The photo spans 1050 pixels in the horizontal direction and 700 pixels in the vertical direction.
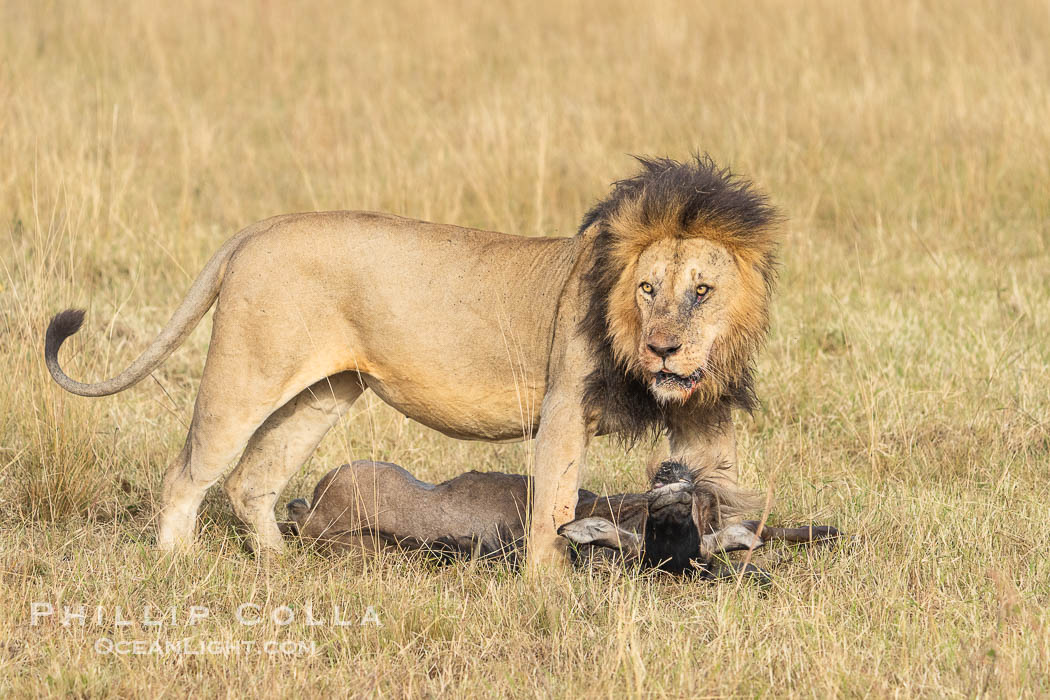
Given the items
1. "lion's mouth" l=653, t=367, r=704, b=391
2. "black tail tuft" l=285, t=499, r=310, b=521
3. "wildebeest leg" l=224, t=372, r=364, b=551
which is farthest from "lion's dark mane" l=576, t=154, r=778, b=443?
"black tail tuft" l=285, t=499, r=310, b=521

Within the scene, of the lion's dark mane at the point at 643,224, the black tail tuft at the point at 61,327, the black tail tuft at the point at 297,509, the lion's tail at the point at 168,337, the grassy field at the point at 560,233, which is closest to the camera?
the grassy field at the point at 560,233

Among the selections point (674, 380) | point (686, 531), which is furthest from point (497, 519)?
point (674, 380)

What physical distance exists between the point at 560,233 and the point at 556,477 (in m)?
4.03

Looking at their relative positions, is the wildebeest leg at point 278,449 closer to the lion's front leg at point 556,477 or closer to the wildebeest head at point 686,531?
the lion's front leg at point 556,477

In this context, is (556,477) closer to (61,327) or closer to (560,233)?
(61,327)

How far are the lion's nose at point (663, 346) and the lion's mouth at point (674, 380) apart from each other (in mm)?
72

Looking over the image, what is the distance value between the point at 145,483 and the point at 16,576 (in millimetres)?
1038

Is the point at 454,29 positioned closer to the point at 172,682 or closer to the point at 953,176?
the point at 953,176

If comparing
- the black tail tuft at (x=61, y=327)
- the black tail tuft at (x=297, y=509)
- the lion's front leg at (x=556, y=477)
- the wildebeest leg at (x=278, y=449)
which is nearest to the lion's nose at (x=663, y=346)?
the lion's front leg at (x=556, y=477)

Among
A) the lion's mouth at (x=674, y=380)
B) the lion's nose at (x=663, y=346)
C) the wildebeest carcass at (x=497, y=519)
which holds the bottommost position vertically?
the wildebeest carcass at (x=497, y=519)

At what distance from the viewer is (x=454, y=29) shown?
1218cm

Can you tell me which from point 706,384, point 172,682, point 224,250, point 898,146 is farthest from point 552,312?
point 898,146

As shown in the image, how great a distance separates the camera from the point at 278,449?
489 cm

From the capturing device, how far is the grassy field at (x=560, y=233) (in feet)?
12.2
